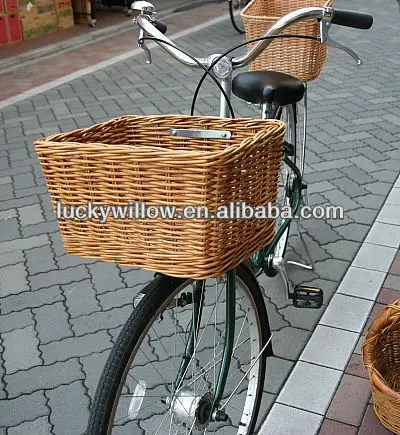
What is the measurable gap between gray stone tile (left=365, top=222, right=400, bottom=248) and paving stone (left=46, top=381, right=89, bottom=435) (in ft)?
6.40

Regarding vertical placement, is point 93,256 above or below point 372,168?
above

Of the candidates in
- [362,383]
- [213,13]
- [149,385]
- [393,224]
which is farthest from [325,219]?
[213,13]

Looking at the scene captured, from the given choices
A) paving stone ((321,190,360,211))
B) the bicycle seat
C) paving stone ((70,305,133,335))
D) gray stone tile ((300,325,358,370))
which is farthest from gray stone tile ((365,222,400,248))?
paving stone ((70,305,133,335))

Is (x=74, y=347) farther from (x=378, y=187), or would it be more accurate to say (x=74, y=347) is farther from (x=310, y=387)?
(x=378, y=187)

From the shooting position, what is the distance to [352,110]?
5805 mm

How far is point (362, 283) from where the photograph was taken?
3.13 metres

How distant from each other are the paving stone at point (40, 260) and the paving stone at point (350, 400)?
1763mm

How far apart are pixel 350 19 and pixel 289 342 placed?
146cm

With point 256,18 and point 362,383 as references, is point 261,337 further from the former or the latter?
point 256,18

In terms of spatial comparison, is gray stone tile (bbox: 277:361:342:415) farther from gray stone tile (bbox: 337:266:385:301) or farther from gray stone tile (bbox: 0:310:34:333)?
gray stone tile (bbox: 0:310:34:333)

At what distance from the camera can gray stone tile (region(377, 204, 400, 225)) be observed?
374 centimetres

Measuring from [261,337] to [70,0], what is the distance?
869cm

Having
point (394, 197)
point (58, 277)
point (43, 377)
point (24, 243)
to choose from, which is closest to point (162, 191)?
point (43, 377)

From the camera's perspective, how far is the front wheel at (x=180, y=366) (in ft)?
4.89
